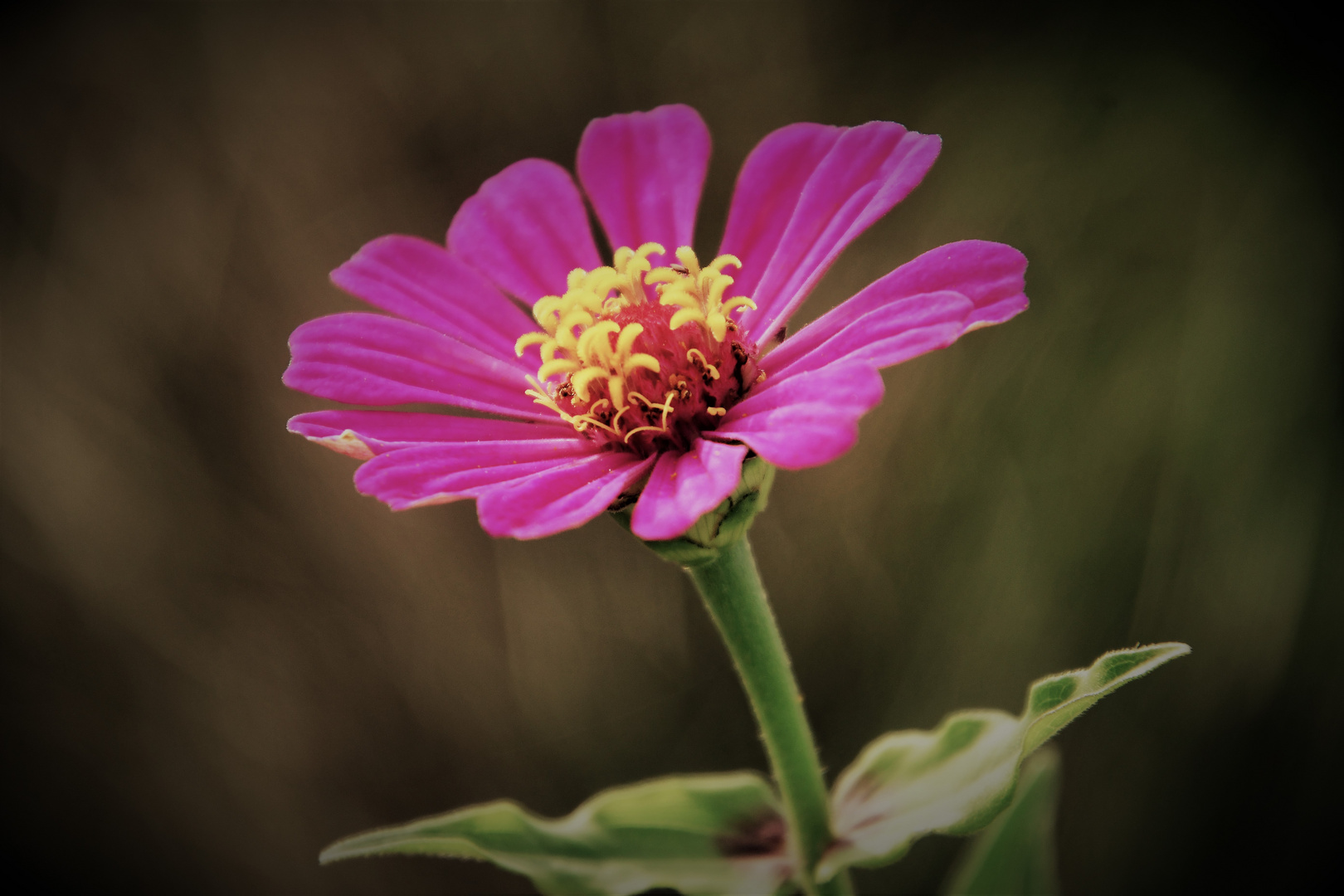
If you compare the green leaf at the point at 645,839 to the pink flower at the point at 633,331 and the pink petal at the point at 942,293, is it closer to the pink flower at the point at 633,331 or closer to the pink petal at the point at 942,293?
the pink flower at the point at 633,331

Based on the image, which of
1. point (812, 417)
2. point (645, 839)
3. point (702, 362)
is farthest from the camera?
point (645, 839)

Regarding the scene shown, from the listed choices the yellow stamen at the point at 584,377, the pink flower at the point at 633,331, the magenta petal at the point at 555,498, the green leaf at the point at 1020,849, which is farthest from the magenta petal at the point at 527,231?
the green leaf at the point at 1020,849

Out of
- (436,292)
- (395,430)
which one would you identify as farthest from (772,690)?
(436,292)

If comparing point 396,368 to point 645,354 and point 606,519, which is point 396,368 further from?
point 606,519

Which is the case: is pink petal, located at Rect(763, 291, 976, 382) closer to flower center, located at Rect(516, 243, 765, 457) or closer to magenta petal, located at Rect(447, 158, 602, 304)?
flower center, located at Rect(516, 243, 765, 457)

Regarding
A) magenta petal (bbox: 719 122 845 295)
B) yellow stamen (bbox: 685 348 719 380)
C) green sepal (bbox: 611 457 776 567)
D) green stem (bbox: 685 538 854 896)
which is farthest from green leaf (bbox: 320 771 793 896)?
magenta petal (bbox: 719 122 845 295)

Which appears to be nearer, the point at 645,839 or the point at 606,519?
the point at 645,839

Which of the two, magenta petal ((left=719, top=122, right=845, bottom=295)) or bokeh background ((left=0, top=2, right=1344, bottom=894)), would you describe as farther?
bokeh background ((left=0, top=2, right=1344, bottom=894))
